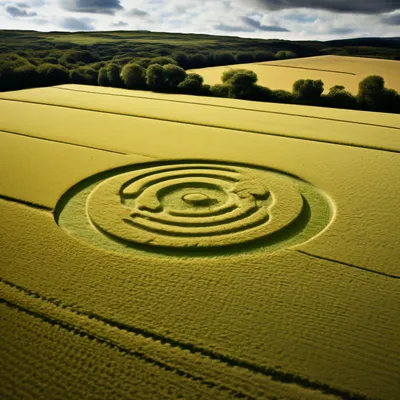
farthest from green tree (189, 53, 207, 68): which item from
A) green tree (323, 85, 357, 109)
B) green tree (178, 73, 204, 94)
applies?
green tree (323, 85, 357, 109)

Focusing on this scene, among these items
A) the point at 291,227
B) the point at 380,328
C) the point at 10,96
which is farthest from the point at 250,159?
the point at 10,96

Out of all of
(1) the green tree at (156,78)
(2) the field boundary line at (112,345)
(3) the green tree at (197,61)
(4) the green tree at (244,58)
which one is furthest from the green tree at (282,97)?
(4) the green tree at (244,58)

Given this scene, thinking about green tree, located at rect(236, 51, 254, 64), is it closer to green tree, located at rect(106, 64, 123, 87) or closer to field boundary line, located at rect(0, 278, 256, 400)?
green tree, located at rect(106, 64, 123, 87)

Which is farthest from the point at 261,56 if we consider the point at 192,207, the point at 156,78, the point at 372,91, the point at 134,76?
the point at 192,207

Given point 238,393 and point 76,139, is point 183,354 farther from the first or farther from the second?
point 76,139

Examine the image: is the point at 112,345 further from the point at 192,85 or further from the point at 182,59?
the point at 182,59

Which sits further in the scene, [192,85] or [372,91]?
[192,85]

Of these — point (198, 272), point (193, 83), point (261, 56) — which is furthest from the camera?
point (261, 56)
